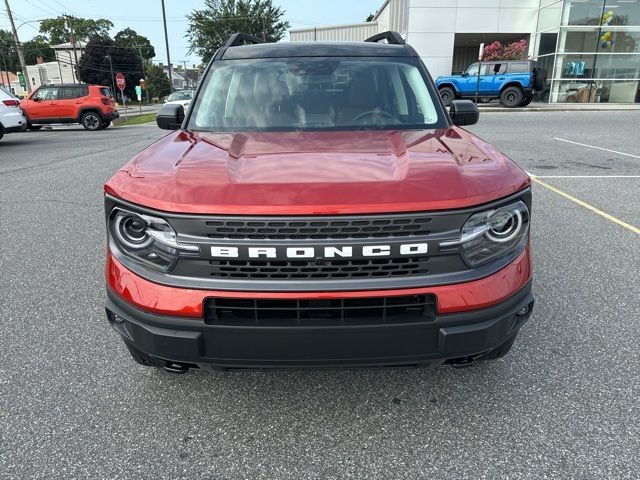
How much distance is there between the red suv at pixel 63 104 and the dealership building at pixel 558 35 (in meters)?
19.7

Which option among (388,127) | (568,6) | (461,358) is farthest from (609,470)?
(568,6)

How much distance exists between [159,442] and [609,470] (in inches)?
74.1

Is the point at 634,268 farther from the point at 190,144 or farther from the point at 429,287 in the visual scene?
the point at 190,144

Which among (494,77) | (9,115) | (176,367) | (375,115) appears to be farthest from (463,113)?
(494,77)

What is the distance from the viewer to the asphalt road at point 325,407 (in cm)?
206

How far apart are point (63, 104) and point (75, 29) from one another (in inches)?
4190

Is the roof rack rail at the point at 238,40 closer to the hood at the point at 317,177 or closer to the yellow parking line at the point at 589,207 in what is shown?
the hood at the point at 317,177

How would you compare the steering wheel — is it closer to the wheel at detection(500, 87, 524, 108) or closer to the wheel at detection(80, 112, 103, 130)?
the wheel at detection(80, 112, 103, 130)

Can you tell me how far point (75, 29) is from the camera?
353ft

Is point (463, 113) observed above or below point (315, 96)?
below

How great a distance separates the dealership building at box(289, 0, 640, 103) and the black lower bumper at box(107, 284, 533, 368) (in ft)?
96.3

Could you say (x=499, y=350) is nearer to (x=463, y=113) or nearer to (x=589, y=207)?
(x=463, y=113)

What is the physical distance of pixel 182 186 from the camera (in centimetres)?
196

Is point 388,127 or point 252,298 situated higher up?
point 388,127
